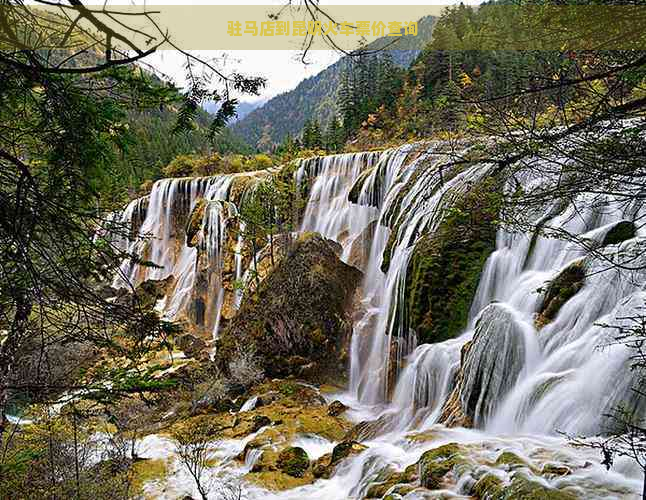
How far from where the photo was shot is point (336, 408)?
1140 cm

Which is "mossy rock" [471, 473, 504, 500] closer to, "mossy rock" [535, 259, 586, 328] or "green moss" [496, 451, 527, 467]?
"green moss" [496, 451, 527, 467]

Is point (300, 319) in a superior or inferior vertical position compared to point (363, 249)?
inferior

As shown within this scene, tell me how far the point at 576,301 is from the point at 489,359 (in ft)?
5.60

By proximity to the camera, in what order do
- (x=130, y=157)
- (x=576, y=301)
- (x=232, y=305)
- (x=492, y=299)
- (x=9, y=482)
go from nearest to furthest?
(x=130, y=157)
(x=9, y=482)
(x=576, y=301)
(x=492, y=299)
(x=232, y=305)

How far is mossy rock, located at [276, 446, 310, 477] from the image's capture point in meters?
8.46

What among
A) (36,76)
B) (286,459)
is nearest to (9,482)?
(286,459)

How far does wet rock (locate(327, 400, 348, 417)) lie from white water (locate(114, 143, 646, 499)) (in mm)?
470

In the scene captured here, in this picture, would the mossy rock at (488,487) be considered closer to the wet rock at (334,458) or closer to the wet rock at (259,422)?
the wet rock at (334,458)

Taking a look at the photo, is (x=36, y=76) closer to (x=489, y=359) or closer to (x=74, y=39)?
(x=74, y=39)

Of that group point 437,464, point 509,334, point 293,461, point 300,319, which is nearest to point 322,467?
point 293,461

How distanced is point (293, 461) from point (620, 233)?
722cm

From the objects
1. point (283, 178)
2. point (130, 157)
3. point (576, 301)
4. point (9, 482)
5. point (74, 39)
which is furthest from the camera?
point (283, 178)

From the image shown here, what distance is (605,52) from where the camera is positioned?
113 inches

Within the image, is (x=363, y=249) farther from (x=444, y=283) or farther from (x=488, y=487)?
(x=488, y=487)
